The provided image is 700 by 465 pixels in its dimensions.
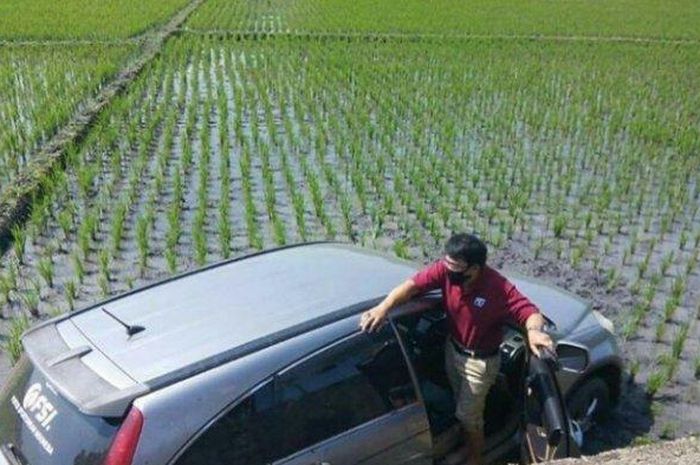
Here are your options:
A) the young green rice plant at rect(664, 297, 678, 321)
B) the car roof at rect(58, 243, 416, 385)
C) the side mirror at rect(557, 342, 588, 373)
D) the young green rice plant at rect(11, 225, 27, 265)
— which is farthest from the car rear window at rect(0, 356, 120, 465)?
the young green rice plant at rect(664, 297, 678, 321)

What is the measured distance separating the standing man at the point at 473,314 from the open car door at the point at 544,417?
145 millimetres

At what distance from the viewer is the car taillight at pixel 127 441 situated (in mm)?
2873

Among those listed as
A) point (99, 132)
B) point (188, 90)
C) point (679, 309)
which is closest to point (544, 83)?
point (188, 90)

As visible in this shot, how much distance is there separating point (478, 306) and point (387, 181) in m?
5.77

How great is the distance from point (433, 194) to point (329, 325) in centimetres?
579

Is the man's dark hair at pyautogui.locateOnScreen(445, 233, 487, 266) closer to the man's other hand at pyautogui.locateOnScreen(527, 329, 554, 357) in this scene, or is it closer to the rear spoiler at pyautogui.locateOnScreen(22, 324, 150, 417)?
the man's other hand at pyautogui.locateOnScreen(527, 329, 554, 357)

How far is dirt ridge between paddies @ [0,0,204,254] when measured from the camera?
25.9 ft

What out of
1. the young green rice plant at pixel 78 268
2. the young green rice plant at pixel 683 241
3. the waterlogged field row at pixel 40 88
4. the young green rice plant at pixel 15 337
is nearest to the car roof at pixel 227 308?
the young green rice plant at pixel 15 337

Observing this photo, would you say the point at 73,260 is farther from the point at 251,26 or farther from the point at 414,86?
the point at 251,26

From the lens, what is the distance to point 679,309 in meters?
6.59

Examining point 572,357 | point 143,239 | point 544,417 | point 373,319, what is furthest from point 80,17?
point 544,417

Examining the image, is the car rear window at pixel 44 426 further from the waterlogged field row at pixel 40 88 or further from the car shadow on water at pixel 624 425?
the waterlogged field row at pixel 40 88

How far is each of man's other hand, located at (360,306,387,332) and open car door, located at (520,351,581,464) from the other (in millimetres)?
802

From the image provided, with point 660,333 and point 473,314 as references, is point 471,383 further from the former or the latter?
point 660,333
